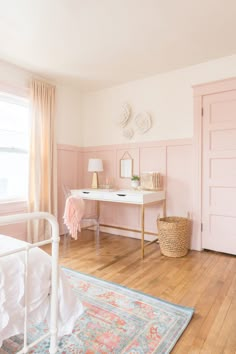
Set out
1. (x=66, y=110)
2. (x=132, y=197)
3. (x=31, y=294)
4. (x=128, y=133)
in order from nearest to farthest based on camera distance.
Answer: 1. (x=31, y=294)
2. (x=132, y=197)
3. (x=128, y=133)
4. (x=66, y=110)

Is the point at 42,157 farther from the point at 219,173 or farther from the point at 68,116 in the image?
the point at 219,173

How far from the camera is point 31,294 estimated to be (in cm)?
121

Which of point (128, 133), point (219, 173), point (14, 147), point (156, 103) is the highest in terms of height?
point (156, 103)

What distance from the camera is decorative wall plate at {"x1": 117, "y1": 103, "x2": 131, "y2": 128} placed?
3770 mm

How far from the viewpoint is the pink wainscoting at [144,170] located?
330 cm

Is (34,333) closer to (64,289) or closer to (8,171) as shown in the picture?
(64,289)

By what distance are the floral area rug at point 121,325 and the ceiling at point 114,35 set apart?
8.30 feet

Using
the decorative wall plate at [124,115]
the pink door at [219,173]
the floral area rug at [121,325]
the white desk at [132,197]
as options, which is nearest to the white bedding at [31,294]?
the floral area rug at [121,325]

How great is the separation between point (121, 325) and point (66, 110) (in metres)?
3.41

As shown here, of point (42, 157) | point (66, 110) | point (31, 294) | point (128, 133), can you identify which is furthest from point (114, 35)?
point (31, 294)

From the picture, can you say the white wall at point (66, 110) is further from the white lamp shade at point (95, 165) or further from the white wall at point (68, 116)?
the white lamp shade at point (95, 165)

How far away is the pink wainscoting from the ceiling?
3.73 feet

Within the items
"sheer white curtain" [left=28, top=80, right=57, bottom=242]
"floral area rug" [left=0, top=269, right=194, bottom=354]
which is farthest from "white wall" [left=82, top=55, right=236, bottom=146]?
"floral area rug" [left=0, top=269, right=194, bottom=354]

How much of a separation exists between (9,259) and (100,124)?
329 cm
